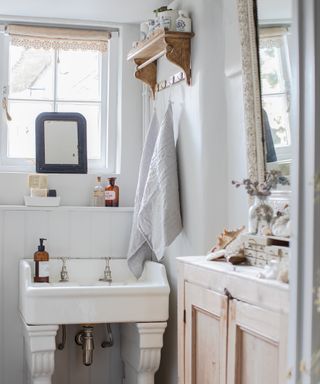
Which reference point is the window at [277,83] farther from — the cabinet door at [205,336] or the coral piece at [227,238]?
the cabinet door at [205,336]

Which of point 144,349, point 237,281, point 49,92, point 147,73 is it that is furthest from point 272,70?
point 49,92

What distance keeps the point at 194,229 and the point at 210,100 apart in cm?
64

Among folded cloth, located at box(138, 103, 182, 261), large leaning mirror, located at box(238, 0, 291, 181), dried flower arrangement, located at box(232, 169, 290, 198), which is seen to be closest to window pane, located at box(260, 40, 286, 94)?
large leaning mirror, located at box(238, 0, 291, 181)

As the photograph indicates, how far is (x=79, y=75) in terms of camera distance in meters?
4.45

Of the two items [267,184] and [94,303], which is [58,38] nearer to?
[94,303]

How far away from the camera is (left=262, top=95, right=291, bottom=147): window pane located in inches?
106

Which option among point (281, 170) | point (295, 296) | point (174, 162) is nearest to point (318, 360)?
point (295, 296)

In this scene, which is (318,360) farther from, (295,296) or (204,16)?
(204,16)

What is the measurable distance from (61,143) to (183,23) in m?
1.16

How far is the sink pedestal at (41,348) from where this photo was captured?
137 inches

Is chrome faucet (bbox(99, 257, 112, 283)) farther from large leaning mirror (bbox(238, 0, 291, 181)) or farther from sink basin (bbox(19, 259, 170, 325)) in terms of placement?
large leaning mirror (bbox(238, 0, 291, 181))

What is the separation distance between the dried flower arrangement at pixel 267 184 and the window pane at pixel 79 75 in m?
1.95

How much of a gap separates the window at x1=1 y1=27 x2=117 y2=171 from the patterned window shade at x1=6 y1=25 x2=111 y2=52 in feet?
0.04

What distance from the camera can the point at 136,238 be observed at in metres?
4.05
